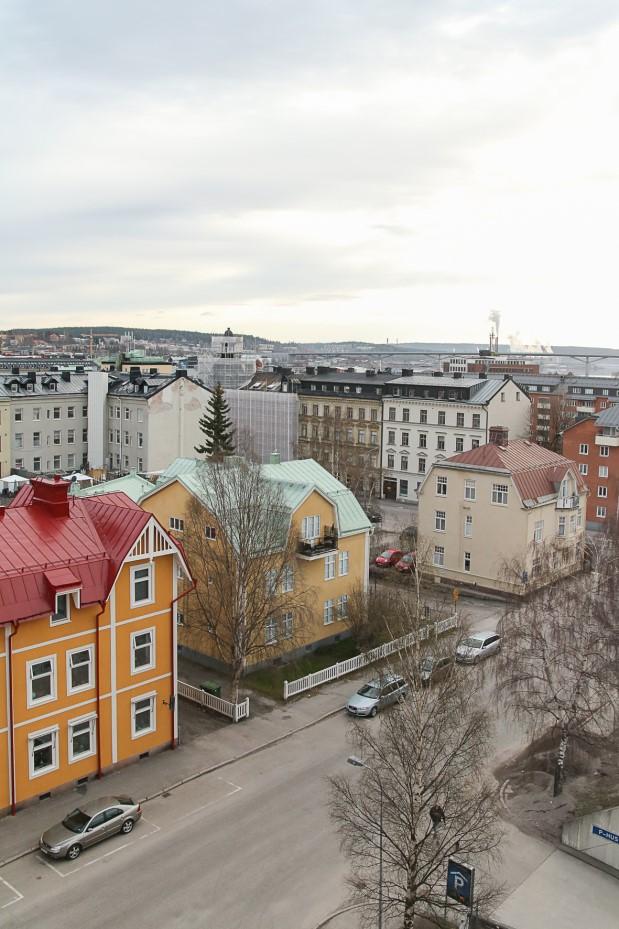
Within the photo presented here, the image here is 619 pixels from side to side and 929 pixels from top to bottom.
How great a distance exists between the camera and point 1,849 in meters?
21.5

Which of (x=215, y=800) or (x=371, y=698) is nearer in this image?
(x=215, y=800)

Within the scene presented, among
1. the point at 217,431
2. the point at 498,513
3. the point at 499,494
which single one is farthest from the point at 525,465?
the point at 217,431

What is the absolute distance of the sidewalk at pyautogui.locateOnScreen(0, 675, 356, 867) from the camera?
22516 mm

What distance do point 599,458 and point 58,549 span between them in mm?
51270

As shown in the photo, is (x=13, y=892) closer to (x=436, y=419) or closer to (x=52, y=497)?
(x=52, y=497)

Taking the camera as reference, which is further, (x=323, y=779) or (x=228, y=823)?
(x=323, y=779)

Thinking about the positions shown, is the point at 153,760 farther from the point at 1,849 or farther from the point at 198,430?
the point at 198,430

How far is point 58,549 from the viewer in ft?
81.3

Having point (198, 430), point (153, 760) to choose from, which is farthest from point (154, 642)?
point (198, 430)

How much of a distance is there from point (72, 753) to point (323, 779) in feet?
25.9

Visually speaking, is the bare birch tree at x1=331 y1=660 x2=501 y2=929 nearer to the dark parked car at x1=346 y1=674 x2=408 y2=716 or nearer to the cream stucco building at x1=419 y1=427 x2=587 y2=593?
the dark parked car at x1=346 y1=674 x2=408 y2=716

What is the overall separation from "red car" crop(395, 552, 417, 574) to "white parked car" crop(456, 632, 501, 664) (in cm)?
1070

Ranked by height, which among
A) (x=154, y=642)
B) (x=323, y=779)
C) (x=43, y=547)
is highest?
(x=43, y=547)

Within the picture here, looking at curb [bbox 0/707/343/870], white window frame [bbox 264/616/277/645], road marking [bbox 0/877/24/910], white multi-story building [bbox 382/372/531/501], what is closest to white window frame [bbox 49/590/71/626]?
curb [bbox 0/707/343/870]
